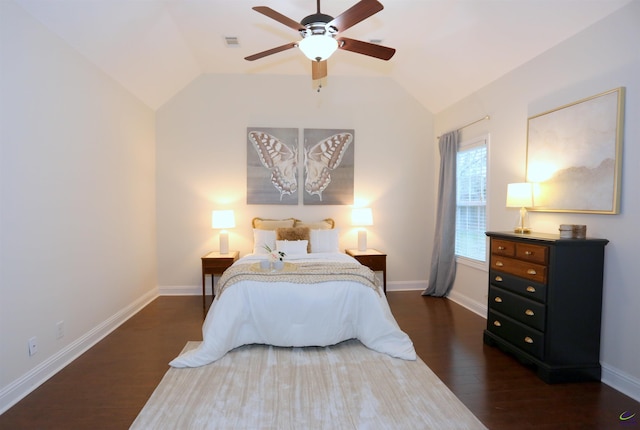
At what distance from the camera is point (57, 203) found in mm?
2764

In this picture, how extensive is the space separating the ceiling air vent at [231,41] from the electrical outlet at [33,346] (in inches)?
140

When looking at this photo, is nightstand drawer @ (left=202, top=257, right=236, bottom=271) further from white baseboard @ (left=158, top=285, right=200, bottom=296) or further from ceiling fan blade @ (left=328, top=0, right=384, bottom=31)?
ceiling fan blade @ (left=328, top=0, right=384, bottom=31)

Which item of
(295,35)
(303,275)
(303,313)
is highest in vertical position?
(295,35)

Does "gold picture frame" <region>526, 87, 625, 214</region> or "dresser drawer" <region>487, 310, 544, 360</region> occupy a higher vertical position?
"gold picture frame" <region>526, 87, 625, 214</region>

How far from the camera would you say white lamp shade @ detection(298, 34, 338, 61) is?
2414 millimetres

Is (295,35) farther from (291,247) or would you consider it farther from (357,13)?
(291,247)

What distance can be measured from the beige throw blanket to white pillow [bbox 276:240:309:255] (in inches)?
39.0

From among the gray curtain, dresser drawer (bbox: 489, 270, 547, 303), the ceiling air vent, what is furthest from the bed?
the ceiling air vent

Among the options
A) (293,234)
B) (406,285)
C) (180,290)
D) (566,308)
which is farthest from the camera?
(406,285)

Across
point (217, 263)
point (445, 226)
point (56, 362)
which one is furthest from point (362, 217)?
point (56, 362)

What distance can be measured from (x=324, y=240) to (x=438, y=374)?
2387 mm

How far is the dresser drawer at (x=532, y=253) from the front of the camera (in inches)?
102

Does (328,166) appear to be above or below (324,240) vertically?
above

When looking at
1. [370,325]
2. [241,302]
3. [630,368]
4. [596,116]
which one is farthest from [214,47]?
[630,368]
